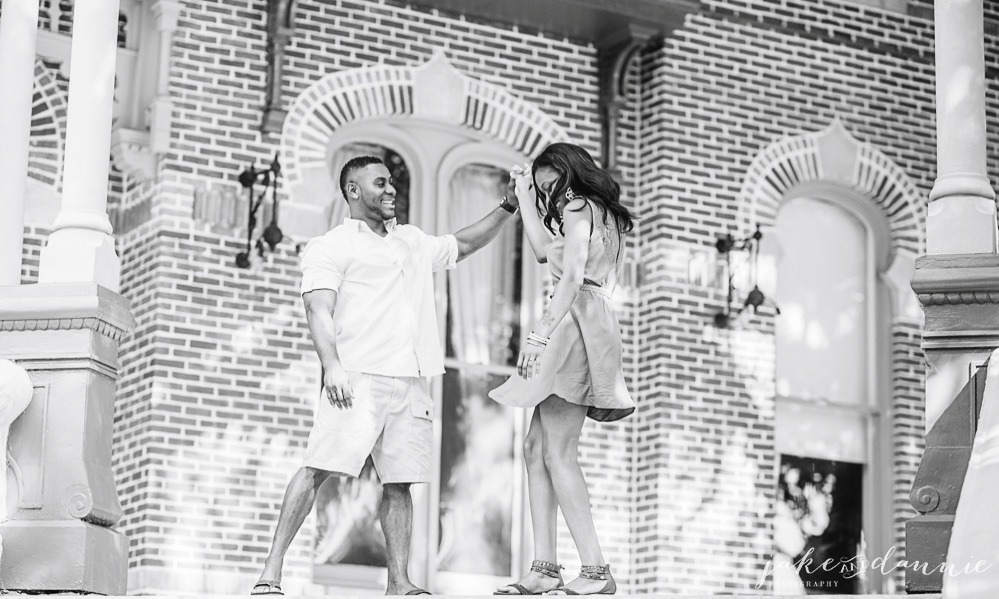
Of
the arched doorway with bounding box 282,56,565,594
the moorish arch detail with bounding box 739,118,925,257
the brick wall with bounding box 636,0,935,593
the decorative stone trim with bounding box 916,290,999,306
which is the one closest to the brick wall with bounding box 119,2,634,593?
the arched doorway with bounding box 282,56,565,594

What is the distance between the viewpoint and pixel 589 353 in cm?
748

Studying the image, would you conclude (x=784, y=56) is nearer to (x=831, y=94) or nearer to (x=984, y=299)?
(x=831, y=94)

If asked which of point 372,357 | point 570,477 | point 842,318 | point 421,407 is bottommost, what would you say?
point 570,477

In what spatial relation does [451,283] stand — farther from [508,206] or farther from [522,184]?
[522,184]

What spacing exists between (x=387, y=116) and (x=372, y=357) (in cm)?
518

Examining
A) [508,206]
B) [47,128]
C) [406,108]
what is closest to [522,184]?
[508,206]

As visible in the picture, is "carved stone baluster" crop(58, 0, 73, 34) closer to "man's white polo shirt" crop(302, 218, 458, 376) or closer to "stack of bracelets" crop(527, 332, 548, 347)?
"man's white polo shirt" crop(302, 218, 458, 376)

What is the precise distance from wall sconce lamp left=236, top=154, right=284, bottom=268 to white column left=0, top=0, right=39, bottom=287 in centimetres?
215

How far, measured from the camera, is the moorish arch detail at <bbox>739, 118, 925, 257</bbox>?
1313cm

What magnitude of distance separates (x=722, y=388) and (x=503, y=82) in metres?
2.77

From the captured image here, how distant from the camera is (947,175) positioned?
8.17 metres

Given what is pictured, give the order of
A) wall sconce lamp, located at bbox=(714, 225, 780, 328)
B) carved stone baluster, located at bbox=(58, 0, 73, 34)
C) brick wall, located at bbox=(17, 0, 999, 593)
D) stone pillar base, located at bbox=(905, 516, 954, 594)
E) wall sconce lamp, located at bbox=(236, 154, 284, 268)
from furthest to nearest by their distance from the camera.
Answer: wall sconce lamp, located at bbox=(714, 225, 780, 328), carved stone baluster, located at bbox=(58, 0, 73, 34), wall sconce lamp, located at bbox=(236, 154, 284, 268), brick wall, located at bbox=(17, 0, 999, 593), stone pillar base, located at bbox=(905, 516, 954, 594)

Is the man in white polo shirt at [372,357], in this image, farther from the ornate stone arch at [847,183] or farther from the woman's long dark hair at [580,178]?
the ornate stone arch at [847,183]

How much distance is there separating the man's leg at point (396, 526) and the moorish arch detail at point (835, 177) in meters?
6.22
